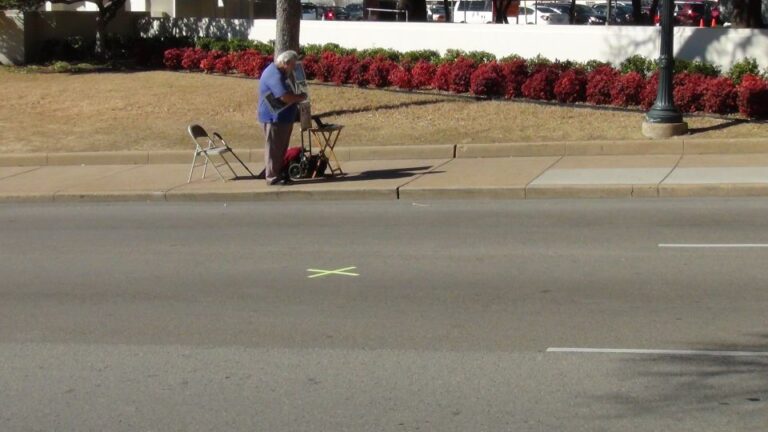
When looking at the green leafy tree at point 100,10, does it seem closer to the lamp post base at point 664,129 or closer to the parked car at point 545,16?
the lamp post base at point 664,129

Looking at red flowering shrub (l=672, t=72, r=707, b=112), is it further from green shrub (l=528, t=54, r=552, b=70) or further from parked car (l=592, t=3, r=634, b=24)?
parked car (l=592, t=3, r=634, b=24)

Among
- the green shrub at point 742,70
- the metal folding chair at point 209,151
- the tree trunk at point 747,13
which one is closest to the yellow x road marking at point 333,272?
the metal folding chair at point 209,151

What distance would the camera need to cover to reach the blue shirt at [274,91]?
575 inches

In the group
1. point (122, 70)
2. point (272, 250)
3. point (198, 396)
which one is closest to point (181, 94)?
point (122, 70)

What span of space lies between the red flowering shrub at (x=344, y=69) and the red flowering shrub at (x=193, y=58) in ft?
16.3

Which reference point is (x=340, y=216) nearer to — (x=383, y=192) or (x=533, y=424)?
(x=383, y=192)

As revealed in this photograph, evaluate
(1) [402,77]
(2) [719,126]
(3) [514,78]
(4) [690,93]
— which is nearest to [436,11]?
(1) [402,77]

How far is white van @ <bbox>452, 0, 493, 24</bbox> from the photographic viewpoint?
56.0 metres

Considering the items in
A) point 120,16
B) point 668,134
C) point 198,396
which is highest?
point 120,16

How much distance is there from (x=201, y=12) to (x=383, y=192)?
27961 millimetres

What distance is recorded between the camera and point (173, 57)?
27.3 meters

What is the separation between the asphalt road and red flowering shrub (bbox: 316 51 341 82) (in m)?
10.5

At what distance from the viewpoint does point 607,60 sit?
21406 millimetres

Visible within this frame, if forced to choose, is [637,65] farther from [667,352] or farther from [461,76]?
[667,352]
